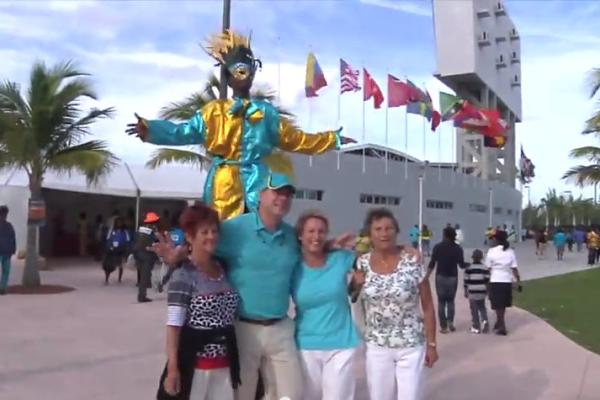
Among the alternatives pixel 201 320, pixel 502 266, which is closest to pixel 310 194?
pixel 502 266

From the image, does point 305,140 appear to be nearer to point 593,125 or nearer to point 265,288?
point 265,288

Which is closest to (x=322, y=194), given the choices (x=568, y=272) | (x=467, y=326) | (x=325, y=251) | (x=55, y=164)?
(x=568, y=272)

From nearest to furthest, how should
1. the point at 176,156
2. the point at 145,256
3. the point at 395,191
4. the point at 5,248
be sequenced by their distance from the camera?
the point at 5,248 → the point at 145,256 → the point at 176,156 → the point at 395,191

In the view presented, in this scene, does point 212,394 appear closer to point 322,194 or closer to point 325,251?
point 325,251

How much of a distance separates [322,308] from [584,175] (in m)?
20.2

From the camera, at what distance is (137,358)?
8.59m

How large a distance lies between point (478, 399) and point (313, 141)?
10.2 ft

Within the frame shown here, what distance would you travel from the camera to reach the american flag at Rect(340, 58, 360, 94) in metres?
32.7

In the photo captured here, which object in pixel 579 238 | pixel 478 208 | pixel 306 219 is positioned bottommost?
pixel 579 238

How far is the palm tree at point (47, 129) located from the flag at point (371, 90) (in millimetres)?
20066

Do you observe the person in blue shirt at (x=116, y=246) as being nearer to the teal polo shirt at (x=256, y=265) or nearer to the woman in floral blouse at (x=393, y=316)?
the woman in floral blouse at (x=393, y=316)

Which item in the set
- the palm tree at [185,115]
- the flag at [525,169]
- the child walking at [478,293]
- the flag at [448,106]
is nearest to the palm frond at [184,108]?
Answer: the palm tree at [185,115]

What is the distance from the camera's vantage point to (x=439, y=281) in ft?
38.7

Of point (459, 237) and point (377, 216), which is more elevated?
point (377, 216)
